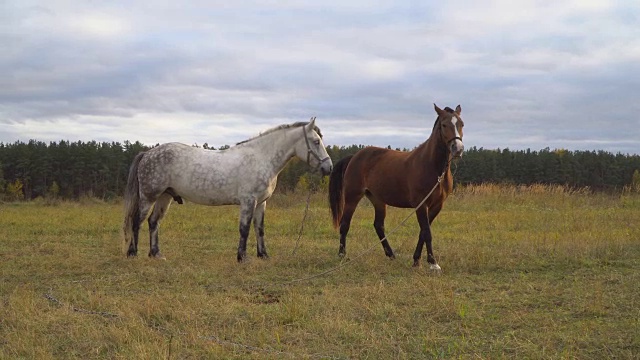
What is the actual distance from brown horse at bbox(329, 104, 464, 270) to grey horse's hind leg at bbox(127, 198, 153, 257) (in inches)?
125

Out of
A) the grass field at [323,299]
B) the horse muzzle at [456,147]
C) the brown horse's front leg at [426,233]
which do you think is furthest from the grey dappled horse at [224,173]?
the horse muzzle at [456,147]

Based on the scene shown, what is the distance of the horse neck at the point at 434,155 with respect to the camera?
7.96m

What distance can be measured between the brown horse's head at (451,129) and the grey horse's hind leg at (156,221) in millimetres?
4753

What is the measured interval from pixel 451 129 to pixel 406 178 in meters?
1.27

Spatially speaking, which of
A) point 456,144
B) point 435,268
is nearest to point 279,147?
point 456,144

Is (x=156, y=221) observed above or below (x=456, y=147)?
below

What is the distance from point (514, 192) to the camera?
20.3m

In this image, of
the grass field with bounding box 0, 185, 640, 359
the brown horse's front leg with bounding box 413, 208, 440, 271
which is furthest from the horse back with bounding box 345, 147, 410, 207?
the grass field with bounding box 0, 185, 640, 359

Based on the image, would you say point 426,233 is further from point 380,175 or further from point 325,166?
point 325,166

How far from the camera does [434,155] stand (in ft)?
26.2

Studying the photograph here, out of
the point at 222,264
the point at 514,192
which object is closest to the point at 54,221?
the point at 222,264

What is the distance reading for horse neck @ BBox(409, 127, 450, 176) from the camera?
7.96m

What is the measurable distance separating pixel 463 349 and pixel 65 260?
668 centimetres

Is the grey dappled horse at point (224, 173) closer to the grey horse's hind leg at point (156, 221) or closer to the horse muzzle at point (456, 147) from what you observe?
the grey horse's hind leg at point (156, 221)
